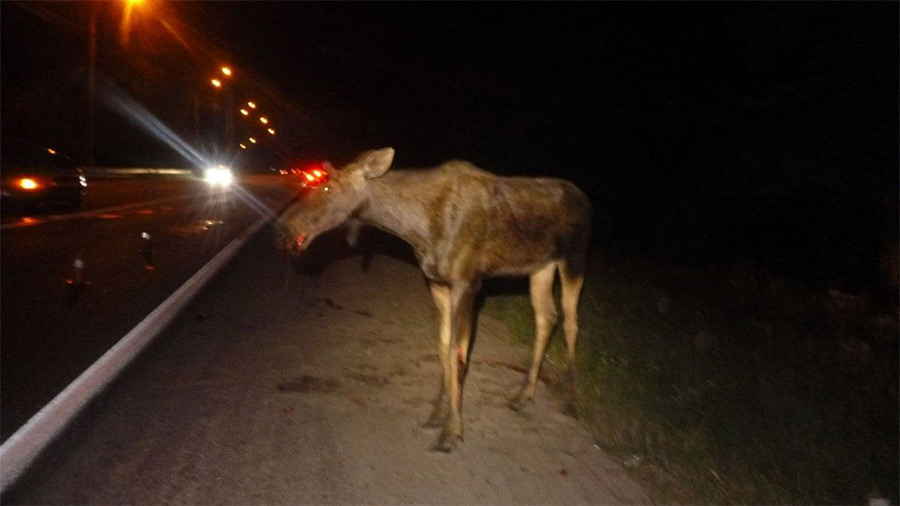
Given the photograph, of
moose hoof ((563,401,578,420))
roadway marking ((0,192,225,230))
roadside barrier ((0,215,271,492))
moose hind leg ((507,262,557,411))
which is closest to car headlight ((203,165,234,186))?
roadway marking ((0,192,225,230))

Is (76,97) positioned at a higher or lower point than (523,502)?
higher

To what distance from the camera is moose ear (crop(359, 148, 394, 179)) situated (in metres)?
6.03

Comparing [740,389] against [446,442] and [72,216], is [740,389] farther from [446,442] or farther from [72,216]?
[72,216]

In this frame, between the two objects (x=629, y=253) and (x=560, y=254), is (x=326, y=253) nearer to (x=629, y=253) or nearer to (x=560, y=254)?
(x=629, y=253)

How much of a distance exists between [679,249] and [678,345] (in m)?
9.89

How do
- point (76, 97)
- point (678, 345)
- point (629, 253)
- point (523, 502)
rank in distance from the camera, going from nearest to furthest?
point (523, 502) < point (678, 345) < point (629, 253) < point (76, 97)

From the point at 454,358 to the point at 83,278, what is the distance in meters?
7.52

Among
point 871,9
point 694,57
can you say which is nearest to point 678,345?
point 871,9

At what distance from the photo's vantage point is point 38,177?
20.8 meters

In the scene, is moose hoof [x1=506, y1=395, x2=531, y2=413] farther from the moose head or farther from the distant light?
the distant light

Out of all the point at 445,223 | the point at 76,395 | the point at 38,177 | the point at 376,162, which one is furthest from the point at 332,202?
the point at 38,177

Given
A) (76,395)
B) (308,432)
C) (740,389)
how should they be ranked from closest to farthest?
(308,432), (76,395), (740,389)

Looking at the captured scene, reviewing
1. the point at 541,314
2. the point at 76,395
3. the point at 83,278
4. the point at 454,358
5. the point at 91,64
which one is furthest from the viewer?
the point at 91,64

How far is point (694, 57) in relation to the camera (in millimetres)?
20922
